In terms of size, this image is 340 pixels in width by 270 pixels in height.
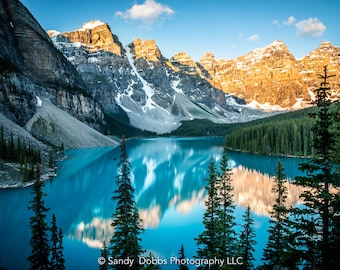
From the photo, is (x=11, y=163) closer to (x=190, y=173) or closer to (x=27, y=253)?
(x=27, y=253)

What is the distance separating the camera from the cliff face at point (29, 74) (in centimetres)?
9888

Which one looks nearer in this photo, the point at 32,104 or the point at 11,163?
the point at 11,163

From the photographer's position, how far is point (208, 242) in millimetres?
15844

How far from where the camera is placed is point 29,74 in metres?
131

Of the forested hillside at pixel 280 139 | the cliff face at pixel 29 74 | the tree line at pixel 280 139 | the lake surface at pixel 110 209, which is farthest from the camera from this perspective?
the cliff face at pixel 29 74

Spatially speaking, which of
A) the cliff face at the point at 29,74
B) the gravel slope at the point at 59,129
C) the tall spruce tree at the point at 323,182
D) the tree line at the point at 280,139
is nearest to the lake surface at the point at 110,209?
the tall spruce tree at the point at 323,182

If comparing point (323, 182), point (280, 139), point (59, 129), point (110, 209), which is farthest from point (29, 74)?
point (323, 182)

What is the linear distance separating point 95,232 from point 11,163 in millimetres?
28948

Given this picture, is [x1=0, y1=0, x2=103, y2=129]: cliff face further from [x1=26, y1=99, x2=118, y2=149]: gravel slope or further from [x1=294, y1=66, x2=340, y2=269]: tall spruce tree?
[x1=294, y1=66, x2=340, y2=269]: tall spruce tree

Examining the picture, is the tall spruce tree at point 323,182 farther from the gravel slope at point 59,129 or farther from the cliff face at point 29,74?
the cliff face at point 29,74

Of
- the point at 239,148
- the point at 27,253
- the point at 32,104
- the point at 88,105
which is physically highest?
the point at 88,105

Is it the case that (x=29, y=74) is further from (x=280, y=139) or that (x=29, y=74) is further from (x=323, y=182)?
(x=323, y=182)

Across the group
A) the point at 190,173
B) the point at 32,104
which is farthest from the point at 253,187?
the point at 32,104

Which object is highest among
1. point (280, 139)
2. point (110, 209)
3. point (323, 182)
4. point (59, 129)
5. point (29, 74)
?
point (29, 74)
